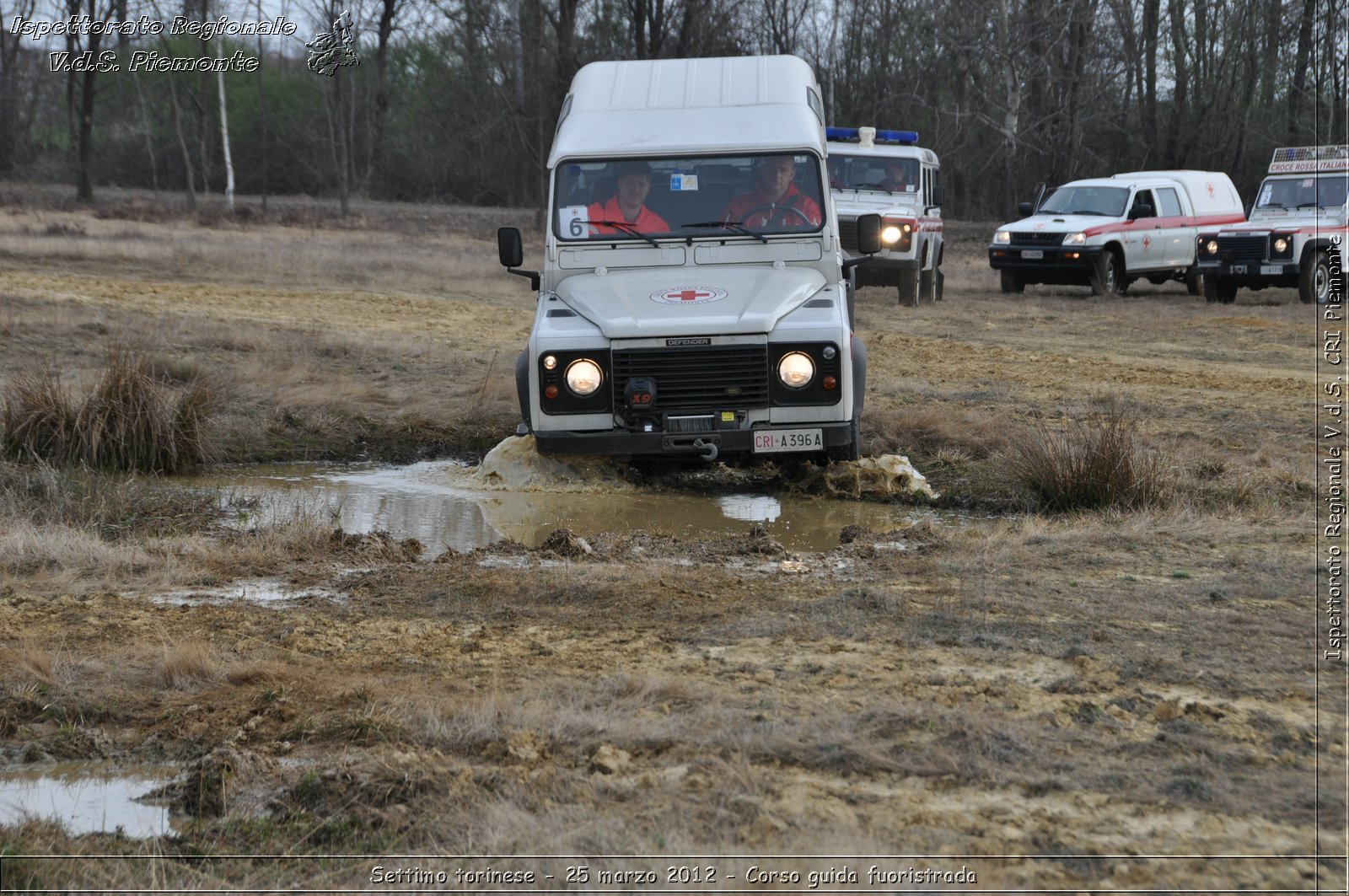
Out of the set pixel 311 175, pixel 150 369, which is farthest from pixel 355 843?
pixel 311 175

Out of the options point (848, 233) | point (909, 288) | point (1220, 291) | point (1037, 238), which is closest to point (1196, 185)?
point (1220, 291)

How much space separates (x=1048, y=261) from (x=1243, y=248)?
2934 mm

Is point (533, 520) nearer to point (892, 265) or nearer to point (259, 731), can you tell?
point (259, 731)

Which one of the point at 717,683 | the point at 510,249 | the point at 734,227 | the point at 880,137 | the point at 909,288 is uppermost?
the point at 880,137

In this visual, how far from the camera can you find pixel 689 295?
8008 millimetres

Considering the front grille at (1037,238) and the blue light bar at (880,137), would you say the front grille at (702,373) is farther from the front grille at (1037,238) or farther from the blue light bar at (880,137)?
the front grille at (1037,238)

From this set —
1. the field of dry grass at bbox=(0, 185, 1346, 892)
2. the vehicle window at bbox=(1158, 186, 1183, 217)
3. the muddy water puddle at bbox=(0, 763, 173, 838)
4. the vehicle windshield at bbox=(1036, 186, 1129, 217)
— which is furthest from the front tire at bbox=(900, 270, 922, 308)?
the muddy water puddle at bbox=(0, 763, 173, 838)

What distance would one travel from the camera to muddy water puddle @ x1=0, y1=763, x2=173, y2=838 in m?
3.78

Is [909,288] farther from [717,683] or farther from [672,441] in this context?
[717,683]

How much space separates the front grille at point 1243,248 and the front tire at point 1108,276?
5.95ft

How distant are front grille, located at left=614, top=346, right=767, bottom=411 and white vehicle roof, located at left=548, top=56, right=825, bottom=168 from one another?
1.72 metres

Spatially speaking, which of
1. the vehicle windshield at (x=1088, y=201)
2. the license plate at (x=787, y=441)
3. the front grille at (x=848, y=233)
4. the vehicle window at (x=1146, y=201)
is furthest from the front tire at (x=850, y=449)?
the vehicle window at (x=1146, y=201)

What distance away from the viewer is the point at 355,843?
3535 mm

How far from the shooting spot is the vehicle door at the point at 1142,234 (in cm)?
2138
